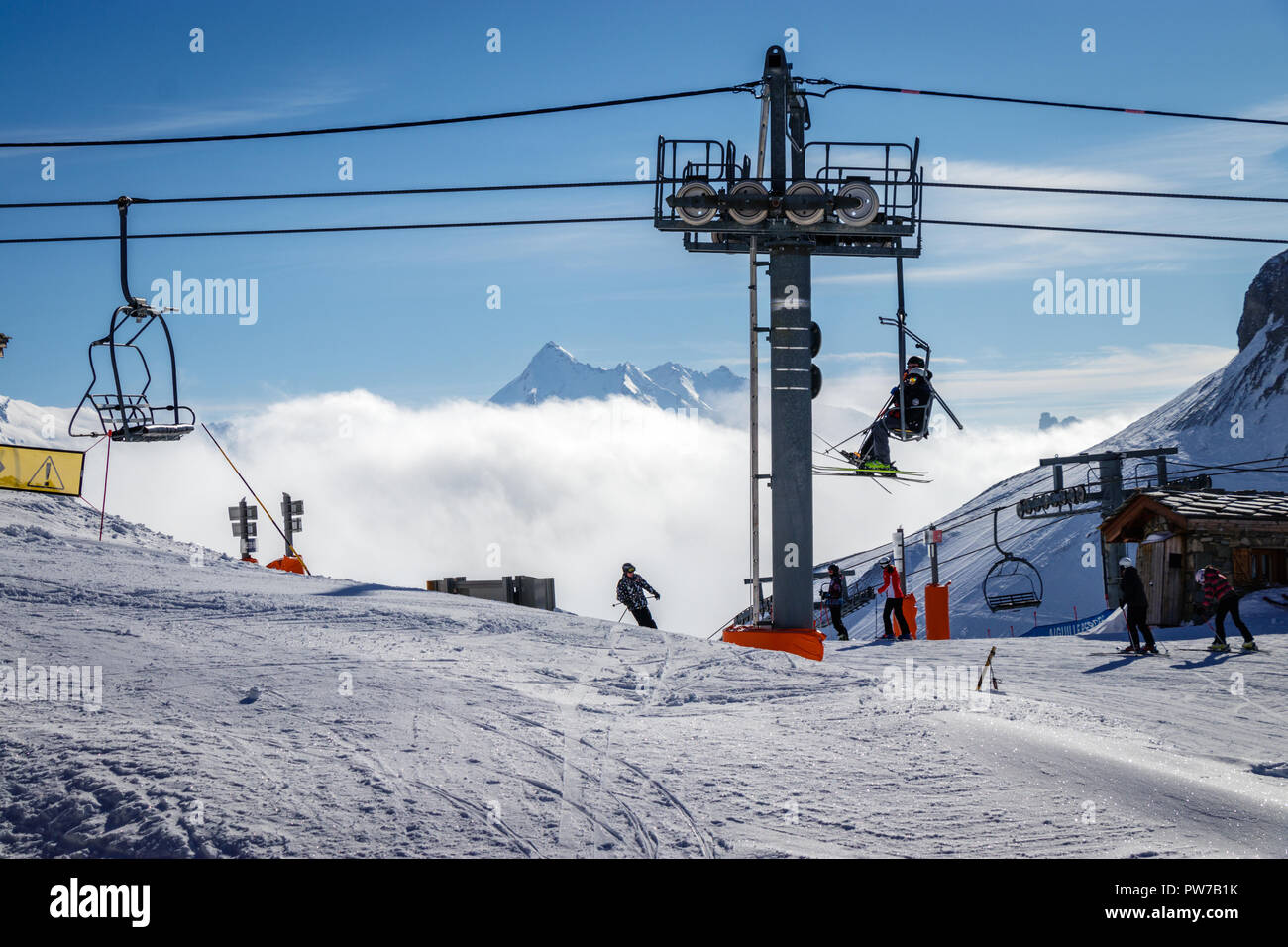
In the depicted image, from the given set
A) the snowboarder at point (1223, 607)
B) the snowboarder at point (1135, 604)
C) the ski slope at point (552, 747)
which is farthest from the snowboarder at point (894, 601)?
the ski slope at point (552, 747)

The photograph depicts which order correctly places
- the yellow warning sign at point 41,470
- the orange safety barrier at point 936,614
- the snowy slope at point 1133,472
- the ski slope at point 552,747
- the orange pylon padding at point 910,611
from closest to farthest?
the ski slope at point 552,747 → the yellow warning sign at point 41,470 → the orange safety barrier at point 936,614 → the orange pylon padding at point 910,611 → the snowy slope at point 1133,472

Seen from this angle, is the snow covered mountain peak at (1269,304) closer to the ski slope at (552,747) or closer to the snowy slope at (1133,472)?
the snowy slope at (1133,472)

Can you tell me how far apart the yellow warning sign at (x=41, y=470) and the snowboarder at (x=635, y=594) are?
44.2 ft

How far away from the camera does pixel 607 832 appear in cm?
774

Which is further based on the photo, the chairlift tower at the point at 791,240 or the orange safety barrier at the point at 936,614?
the orange safety barrier at the point at 936,614

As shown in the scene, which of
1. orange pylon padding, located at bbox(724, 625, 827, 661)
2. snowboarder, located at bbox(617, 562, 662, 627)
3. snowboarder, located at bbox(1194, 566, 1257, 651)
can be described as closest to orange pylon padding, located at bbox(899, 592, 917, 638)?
snowboarder, located at bbox(1194, 566, 1257, 651)

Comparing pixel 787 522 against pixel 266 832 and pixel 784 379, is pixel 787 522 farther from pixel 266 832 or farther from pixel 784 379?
pixel 266 832

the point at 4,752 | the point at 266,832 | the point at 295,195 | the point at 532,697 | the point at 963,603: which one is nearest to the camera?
the point at 266,832

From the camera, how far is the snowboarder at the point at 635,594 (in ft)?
65.2

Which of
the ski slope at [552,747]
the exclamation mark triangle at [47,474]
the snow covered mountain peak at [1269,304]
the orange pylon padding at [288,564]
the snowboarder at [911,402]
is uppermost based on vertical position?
the snow covered mountain peak at [1269,304]

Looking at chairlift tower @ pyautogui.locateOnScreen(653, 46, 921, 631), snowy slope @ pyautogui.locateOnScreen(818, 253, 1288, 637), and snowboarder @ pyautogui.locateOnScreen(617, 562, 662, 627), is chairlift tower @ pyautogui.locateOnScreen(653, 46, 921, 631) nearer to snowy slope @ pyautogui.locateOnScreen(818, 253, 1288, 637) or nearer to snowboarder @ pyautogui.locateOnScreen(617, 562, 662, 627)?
snowboarder @ pyautogui.locateOnScreen(617, 562, 662, 627)
